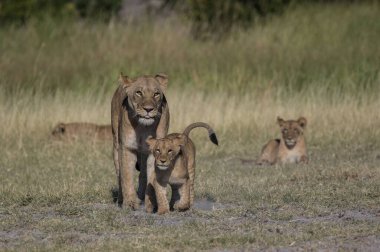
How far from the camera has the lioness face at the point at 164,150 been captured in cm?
772

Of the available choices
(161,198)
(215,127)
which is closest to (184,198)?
(161,198)

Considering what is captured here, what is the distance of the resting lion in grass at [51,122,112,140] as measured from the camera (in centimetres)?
1352

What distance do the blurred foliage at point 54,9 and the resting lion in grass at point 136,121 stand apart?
41.8 ft

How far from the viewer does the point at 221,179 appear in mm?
10281

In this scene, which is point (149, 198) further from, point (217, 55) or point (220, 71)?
point (217, 55)

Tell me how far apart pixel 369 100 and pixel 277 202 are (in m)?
7.19

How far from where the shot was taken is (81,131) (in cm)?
1365

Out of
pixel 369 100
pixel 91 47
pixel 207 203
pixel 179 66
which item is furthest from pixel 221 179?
pixel 91 47

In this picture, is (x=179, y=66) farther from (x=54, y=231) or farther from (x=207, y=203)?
(x=54, y=231)

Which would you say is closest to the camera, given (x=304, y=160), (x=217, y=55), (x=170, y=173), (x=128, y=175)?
(x=170, y=173)

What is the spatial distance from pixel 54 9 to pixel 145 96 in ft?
48.5

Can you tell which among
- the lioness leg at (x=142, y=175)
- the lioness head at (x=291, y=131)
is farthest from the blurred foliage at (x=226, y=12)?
the lioness leg at (x=142, y=175)

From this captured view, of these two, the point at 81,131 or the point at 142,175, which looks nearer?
the point at 142,175

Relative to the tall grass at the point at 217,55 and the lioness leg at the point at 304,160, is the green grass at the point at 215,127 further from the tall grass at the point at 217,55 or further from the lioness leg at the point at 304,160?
the lioness leg at the point at 304,160
